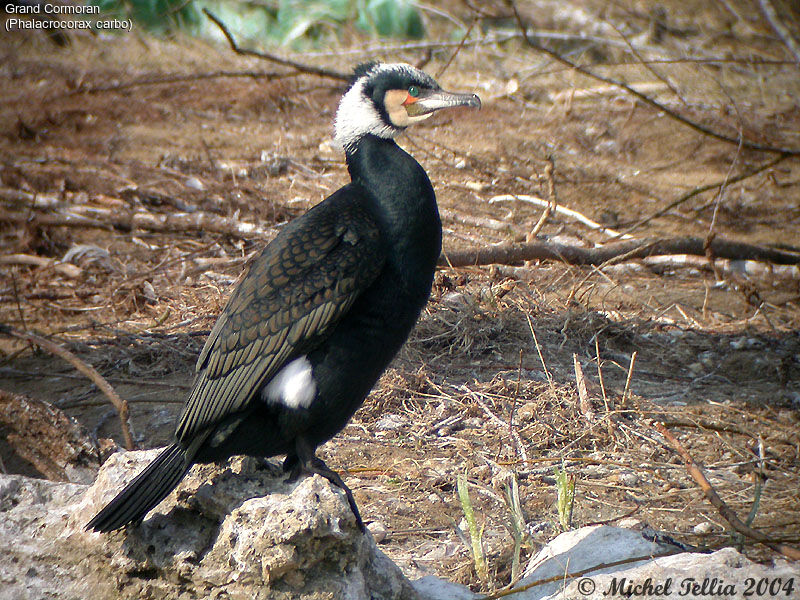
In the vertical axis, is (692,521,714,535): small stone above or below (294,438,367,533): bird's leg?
below

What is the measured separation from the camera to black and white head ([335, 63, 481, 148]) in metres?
2.80

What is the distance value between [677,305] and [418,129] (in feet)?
10.6

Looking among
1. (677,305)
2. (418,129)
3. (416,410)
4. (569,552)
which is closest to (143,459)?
(569,552)

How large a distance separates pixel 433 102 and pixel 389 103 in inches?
5.8

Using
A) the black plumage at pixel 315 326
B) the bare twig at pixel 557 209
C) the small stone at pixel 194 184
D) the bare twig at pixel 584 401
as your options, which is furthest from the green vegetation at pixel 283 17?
the black plumage at pixel 315 326

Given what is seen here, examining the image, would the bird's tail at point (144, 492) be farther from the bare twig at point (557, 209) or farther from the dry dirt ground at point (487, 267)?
the bare twig at point (557, 209)

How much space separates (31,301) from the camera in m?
4.95

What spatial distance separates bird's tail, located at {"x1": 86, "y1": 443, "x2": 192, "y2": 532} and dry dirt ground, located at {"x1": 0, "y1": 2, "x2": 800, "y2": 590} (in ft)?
2.90

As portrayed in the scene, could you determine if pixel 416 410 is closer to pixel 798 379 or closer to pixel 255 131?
pixel 798 379

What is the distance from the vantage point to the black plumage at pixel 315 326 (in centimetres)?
244

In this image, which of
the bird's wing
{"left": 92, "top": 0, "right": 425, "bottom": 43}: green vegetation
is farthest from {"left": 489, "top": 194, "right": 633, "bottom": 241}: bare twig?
{"left": 92, "top": 0, "right": 425, "bottom": 43}: green vegetation

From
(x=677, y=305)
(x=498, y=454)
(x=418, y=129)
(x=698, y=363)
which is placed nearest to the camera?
(x=498, y=454)

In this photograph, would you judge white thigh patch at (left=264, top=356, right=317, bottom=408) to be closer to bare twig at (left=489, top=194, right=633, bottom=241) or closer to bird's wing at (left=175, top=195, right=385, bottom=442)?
bird's wing at (left=175, top=195, right=385, bottom=442)

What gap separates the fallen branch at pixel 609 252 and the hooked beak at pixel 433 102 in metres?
1.75
